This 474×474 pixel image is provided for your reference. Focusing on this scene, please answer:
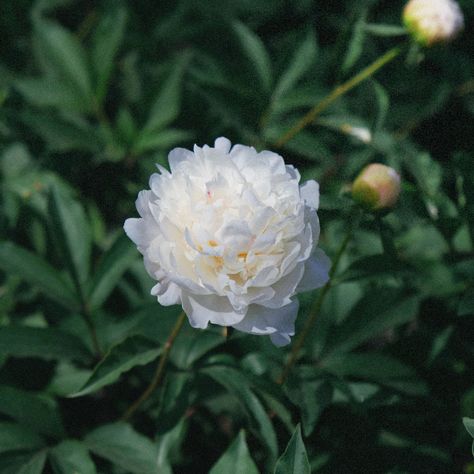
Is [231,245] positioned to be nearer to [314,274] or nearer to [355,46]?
[314,274]

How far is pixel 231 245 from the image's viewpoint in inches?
41.3

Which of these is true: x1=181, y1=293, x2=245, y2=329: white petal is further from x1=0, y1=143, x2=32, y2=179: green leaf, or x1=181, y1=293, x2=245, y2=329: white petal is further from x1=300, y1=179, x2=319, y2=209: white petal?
x1=0, y1=143, x2=32, y2=179: green leaf

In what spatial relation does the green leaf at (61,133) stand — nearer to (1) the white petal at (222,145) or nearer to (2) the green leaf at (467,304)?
(1) the white petal at (222,145)

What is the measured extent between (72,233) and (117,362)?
45 cm

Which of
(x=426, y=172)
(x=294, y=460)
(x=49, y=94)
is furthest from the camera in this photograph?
(x=49, y=94)

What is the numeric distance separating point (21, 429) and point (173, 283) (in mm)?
552

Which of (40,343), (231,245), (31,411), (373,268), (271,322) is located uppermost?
(231,245)

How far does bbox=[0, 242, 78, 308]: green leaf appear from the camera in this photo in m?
1.47

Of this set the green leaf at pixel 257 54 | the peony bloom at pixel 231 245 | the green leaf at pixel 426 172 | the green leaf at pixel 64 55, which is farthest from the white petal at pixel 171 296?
the green leaf at pixel 64 55

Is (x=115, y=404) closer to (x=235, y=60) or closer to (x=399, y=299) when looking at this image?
(x=399, y=299)

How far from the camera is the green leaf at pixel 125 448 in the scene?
4.33ft

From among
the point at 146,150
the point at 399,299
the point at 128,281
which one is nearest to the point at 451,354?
the point at 399,299

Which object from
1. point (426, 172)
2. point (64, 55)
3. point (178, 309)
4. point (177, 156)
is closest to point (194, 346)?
point (178, 309)

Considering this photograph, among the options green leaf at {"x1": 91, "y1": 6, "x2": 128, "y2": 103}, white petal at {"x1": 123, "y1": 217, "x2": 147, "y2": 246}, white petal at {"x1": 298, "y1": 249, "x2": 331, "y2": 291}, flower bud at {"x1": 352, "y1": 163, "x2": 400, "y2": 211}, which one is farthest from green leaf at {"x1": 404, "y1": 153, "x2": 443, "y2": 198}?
green leaf at {"x1": 91, "y1": 6, "x2": 128, "y2": 103}
